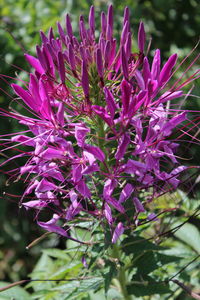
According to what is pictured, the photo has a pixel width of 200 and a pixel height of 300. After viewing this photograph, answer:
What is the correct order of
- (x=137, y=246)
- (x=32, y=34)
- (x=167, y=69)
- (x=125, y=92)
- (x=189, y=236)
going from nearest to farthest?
1. (x=125, y=92)
2. (x=167, y=69)
3. (x=137, y=246)
4. (x=189, y=236)
5. (x=32, y=34)

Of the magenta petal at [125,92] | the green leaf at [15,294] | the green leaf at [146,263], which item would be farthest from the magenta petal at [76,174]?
the green leaf at [15,294]

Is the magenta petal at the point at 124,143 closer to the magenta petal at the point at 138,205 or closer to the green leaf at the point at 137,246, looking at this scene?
the magenta petal at the point at 138,205

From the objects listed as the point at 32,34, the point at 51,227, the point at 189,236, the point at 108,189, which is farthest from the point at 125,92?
the point at 32,34

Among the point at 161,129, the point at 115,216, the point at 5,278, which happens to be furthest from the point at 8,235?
the point at 161,129

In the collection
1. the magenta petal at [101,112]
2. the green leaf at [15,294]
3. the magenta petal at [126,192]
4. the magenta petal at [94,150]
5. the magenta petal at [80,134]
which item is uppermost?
the magenta petal at [101,112]

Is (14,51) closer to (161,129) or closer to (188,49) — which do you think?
(188,49)

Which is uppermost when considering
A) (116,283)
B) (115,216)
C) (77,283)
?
(115,216)

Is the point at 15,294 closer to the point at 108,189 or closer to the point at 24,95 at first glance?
the point at 108,189
